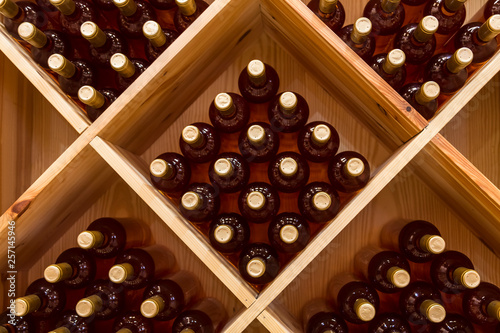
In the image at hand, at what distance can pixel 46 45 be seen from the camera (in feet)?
2.71

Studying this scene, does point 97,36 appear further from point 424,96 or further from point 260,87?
point 424,96

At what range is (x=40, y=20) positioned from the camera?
2.82 feet

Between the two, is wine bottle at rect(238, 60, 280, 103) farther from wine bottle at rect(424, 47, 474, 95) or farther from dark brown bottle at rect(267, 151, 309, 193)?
wine bottle at rect(424, 47, 474, 95)

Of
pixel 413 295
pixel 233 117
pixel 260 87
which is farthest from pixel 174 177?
pixel 413 295

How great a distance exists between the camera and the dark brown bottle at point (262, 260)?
2.40 ft

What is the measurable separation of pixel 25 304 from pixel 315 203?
2.19 feet

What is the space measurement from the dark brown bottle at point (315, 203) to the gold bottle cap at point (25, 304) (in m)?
0.65

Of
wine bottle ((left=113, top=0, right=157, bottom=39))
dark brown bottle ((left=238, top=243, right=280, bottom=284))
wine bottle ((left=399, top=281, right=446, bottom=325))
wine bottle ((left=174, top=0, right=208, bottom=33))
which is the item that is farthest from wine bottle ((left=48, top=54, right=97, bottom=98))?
wine bottle ((left=399, top=281, right=446, bottom=325))

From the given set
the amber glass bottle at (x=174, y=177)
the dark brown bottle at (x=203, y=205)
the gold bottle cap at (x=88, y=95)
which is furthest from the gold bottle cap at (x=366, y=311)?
the gold bottle cap at (x=88, y=95)

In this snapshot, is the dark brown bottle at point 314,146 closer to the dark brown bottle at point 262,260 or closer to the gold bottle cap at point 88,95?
the dark brown bottle at point 262,260

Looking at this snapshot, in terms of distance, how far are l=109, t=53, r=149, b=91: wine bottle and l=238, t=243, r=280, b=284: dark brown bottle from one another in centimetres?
49

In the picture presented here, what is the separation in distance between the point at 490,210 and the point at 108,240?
2.98ft

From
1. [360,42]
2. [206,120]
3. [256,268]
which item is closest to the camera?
[256,268]

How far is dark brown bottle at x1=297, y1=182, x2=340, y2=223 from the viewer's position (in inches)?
30.1
